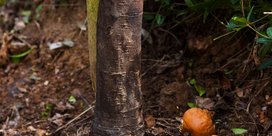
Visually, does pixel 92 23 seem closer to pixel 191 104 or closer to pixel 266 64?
pixel 191 104

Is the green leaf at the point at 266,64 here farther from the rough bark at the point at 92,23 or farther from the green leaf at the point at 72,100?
the green leaf at the point at 72,100

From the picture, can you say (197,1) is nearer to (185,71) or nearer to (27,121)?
(185,71)

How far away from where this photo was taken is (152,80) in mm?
2117

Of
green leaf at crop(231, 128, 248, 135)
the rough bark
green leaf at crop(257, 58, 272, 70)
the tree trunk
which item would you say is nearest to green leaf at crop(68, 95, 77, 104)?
the rough bark

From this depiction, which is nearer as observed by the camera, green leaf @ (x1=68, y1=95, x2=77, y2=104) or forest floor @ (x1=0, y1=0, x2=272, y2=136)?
forest floor @ (x1=0, y1=0, x2=272, y2=136)

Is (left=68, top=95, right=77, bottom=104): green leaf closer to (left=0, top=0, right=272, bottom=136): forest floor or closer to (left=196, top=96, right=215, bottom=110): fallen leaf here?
(left=0, top=0, right=272, bottom=136): forest floor

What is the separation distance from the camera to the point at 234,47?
2.04 metres

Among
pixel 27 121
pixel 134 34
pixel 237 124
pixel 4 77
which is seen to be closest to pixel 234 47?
pixel 237 124

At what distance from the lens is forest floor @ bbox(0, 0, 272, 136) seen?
190 cm

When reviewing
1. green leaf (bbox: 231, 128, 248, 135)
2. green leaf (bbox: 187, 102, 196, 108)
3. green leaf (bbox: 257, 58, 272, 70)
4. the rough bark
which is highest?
the rough bark

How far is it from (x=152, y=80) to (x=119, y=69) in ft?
A: 1.80

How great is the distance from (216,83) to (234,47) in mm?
172

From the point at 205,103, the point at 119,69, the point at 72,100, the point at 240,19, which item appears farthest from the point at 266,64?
the point at 72,100

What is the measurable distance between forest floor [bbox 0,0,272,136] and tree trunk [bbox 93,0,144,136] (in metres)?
0.20
